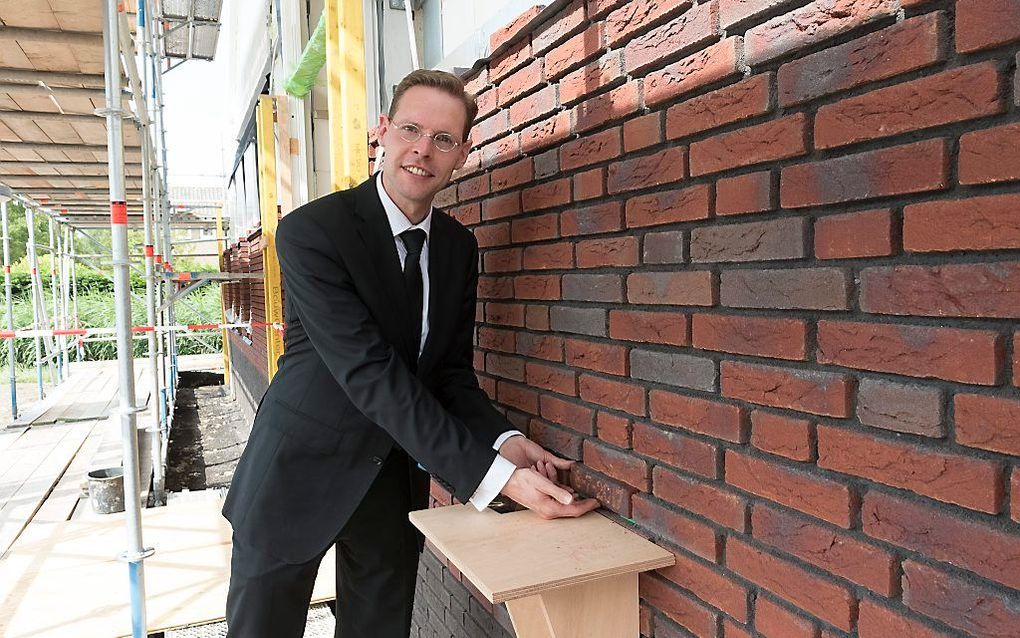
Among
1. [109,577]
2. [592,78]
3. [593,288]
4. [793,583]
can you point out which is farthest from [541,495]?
Result: [109,577]

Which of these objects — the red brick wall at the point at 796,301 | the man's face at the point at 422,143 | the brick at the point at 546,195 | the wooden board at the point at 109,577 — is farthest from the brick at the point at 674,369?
the wooden board at the point at 109,577

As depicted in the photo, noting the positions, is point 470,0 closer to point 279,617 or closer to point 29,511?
point 279,617

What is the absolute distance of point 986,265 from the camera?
3.17 feet

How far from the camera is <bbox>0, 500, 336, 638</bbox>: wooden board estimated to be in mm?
3555

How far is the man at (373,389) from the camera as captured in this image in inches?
72.7

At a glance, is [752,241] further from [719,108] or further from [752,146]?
[719,108]

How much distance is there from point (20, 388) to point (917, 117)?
16595 mm

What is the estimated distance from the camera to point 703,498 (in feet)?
4.96

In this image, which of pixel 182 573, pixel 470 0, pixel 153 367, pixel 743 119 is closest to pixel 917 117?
pixel 743 119

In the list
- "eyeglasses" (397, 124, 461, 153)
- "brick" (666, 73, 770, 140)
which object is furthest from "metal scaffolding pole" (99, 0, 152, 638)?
"brick" (666, 73, 770, 140)

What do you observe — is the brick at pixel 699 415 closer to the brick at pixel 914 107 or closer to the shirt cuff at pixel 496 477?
the shirt cuff at pixel 496 477

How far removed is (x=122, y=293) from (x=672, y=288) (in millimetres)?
2878

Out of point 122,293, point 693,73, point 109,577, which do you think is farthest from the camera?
point 109,577

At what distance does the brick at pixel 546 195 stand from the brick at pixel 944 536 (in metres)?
1.15
